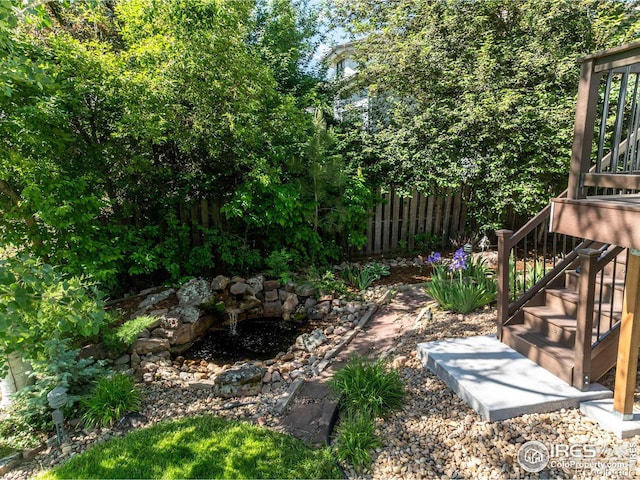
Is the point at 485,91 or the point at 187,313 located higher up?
the point at 485,91

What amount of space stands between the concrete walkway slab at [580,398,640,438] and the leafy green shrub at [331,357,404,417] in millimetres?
1327

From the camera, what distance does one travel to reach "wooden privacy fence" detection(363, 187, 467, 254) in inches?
282

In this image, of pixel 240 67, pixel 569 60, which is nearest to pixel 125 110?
pixel 240 67

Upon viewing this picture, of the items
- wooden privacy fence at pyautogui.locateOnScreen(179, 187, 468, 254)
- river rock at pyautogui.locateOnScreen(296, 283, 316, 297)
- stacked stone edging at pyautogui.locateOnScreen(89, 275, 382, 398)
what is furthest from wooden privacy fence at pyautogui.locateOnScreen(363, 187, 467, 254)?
stacked stone edging at pyautogui.locateOnScreen(89, 275, 382, 398)

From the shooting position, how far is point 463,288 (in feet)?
14.4

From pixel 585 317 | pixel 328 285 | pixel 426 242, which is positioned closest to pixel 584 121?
pixel 585 317

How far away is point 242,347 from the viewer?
4.73m

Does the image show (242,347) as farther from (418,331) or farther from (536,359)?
(536,359)

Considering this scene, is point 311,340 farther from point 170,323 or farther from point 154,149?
point 154,149

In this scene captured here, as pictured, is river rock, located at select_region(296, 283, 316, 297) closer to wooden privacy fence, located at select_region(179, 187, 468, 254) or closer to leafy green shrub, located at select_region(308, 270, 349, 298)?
leafy green shrub, located at select_region(308, 270, 349, 298)

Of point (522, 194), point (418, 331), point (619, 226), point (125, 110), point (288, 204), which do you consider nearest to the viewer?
point (619, 226)

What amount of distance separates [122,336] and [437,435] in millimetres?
3310

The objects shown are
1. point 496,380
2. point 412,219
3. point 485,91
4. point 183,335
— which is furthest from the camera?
point 412,219

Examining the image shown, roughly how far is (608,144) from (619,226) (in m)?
5.23
